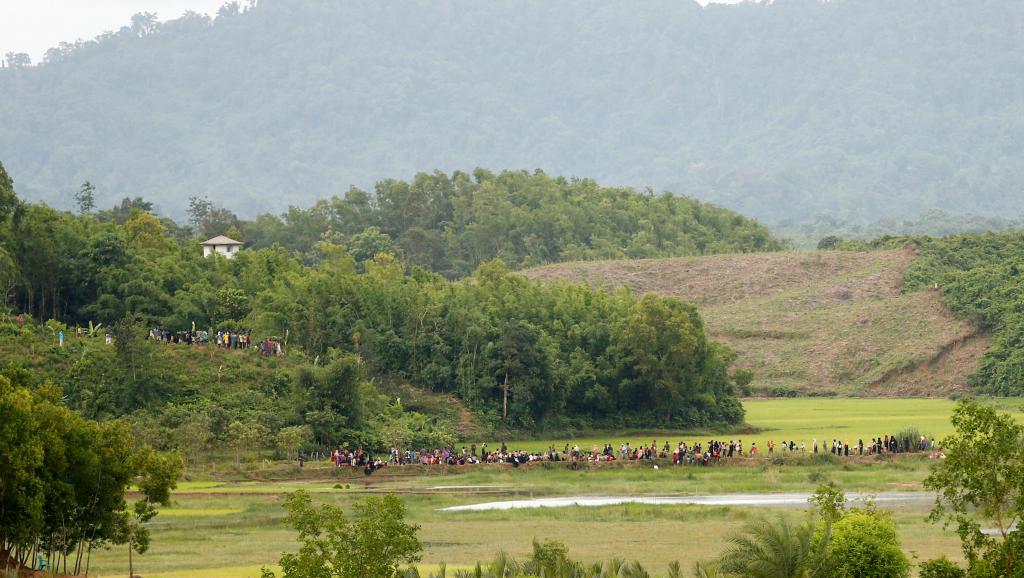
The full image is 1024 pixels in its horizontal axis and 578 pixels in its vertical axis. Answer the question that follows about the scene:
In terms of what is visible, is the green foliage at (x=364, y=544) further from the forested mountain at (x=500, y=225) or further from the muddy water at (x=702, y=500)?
the forested mountain at (x=500, y=225)

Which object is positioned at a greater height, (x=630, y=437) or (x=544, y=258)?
(x=544, y=258)

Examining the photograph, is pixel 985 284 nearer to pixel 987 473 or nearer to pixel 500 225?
pixel 500 225

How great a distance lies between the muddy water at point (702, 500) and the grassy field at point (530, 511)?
1281 mm

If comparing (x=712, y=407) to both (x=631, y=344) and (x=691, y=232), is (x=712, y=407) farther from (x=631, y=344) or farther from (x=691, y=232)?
(x=691, y=232)

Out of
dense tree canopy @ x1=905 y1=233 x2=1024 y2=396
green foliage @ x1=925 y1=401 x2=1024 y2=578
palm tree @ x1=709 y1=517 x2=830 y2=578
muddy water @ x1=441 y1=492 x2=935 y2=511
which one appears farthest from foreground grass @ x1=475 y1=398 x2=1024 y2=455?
green foliage @ x1=925 y1=401 x2=1024 y2=578

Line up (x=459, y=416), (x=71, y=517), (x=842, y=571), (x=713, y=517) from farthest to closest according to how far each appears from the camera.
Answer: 1. (x=459, y=416)
2. (x=713, y=517)
3. (x=71, y=517)
4. (x=842, y=571)

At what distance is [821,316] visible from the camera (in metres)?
107

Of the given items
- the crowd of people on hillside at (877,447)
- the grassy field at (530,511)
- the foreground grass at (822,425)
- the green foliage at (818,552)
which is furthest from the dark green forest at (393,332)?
the green foliage at (818,552)

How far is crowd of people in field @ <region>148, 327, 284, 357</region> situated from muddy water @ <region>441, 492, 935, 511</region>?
24.0 m

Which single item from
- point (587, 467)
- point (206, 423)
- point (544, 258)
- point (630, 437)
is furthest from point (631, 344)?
point (544, 258)

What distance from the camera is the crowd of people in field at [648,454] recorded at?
65.2m

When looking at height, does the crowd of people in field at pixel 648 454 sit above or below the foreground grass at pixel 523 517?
above

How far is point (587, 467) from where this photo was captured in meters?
65.9

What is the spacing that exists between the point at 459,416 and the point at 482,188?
280 feet
